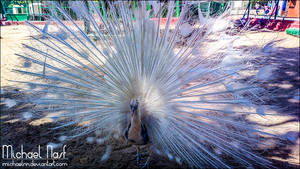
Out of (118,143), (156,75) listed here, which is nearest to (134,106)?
(156,75)

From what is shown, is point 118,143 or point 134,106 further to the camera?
point 118,143

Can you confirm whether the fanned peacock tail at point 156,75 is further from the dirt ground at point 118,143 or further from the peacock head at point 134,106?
the dirt ground at point 118,143

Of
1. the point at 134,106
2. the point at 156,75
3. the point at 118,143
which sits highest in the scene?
the point at 156,75

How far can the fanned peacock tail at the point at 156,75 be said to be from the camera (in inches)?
70.5

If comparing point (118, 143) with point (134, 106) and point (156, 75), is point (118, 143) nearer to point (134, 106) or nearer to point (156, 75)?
point (134, 106)

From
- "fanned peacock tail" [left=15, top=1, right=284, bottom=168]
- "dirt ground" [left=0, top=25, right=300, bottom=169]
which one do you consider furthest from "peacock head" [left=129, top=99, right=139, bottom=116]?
"dirt ground" [left=0, top=25, right=300, bottom=169]

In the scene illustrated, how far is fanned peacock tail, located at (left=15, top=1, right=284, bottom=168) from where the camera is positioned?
1.79 m

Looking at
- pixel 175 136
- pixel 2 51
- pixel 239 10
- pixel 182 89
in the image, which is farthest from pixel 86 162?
pixel 2 51

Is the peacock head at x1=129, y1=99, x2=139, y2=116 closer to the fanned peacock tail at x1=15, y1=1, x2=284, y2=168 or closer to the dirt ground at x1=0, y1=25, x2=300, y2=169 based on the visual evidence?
the fanned peacock tail at x1=15, y1=1, x2=284, y2=168

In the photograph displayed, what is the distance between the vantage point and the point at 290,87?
4758mm

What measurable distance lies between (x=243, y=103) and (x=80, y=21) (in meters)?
1.63

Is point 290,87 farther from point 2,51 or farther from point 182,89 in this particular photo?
point 2,51

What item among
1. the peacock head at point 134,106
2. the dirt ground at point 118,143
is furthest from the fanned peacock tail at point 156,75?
the dirt ground at point 118,143

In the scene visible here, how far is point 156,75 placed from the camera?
1.83 m
